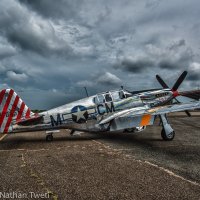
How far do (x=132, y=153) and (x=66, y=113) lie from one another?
16.4 ft

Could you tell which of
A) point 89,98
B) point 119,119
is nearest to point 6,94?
point 89,98

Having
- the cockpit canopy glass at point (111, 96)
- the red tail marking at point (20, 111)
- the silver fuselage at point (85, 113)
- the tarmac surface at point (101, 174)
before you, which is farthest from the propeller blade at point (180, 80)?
the red tail marking at point (20, 111)

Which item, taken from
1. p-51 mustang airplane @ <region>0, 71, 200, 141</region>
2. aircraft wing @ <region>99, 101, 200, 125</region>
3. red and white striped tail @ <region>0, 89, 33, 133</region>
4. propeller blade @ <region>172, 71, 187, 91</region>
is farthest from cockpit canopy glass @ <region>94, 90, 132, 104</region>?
propeller blade @ <region>172, 71, 187, 91</region>

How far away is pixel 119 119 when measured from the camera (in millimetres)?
11719

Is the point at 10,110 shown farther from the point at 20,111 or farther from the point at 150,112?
the point at 150,112

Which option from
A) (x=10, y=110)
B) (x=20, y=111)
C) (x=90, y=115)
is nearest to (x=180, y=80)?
(x=90, y=115)

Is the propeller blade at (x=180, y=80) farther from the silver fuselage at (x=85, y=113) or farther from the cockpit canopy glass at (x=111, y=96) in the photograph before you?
the cockpit canopy glass at (x=111, y=96)

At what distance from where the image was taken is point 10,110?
11820 millimetres

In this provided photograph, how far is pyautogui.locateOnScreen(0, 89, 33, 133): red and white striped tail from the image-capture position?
454 inches

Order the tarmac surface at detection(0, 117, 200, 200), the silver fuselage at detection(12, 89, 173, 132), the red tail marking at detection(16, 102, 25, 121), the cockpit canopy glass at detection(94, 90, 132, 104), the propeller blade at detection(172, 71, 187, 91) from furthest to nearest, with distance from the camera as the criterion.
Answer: the propeller blade at detection(172, 71, 187, 91), the cockpit canopy glass at detection(94, 90, 132, 104), the red tail marking at detection(16, 102, 25, 121), the silver fuselage at detection(12, 89, 173, 132), the tarmac surface at detection(0, 117, 200, 200)

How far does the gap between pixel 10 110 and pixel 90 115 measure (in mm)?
4434

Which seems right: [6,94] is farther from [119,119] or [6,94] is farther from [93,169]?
[93,169]

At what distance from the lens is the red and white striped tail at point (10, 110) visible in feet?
37.8

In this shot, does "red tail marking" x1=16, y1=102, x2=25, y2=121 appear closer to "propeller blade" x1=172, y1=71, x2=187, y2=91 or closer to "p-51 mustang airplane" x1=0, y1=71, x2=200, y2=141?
"p-51 mustang airplane" x1=0, y1=71, x2=200, y2=141
